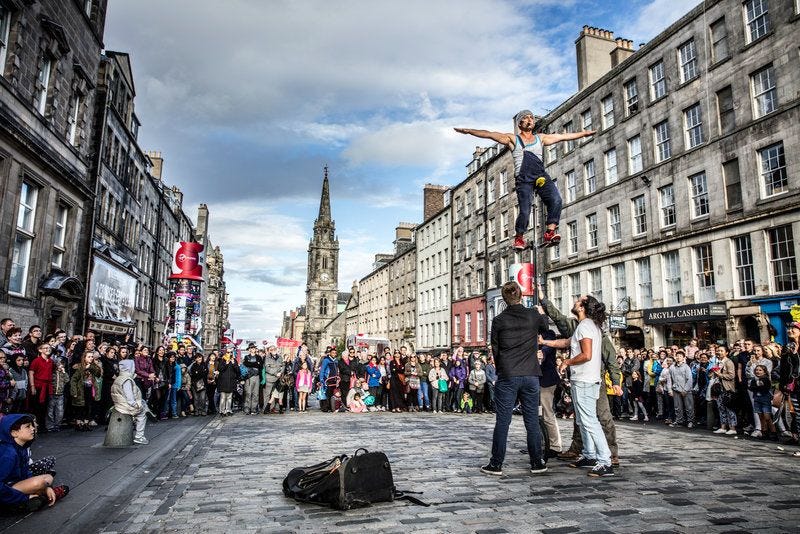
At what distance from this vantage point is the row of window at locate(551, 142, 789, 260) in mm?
18406

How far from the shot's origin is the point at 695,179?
858 inches

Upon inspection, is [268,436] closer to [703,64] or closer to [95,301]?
[95,301]

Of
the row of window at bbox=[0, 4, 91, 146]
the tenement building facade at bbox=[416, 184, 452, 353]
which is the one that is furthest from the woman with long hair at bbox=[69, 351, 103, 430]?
the tenement building facade at bbox=[416, 184, 452, 353]

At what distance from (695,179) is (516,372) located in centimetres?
1953

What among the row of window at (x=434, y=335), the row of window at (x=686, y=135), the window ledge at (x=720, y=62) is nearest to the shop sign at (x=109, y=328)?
the row of window at (x=686, y=135)

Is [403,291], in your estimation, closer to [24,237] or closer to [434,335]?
[434,335]

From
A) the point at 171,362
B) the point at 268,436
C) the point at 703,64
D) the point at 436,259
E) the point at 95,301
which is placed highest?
the point at 703,64

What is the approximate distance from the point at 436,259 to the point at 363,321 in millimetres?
27130

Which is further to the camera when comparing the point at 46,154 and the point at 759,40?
the point at 759,40

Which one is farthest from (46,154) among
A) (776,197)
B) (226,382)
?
(776,197)

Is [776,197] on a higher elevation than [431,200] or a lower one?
lower

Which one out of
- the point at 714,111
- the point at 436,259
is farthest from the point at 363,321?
the point at 714,111

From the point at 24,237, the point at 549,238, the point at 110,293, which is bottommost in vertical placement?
the point at 549,238

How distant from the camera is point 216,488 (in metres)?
6.09
